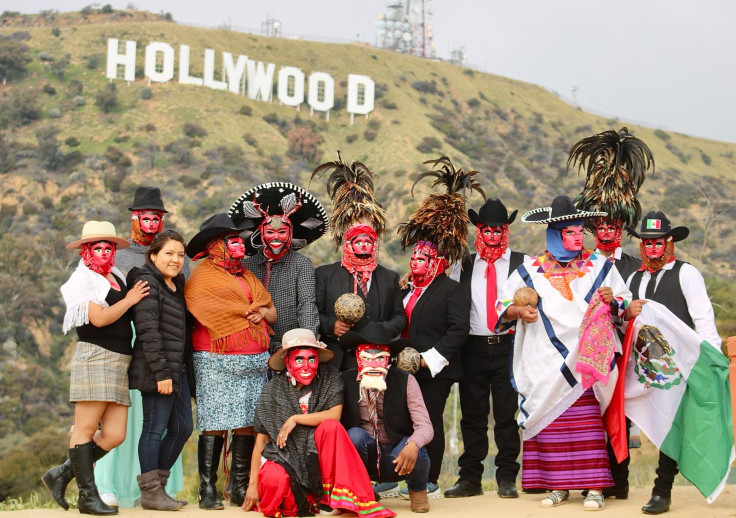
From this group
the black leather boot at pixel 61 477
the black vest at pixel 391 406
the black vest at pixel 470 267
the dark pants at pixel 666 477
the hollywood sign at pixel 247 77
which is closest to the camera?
the black leather boot at pixel 61 477

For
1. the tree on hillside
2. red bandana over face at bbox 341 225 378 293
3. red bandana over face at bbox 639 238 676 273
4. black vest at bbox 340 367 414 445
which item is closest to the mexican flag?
red bandana over face at bbox 639 238 676 273

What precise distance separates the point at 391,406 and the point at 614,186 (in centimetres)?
308

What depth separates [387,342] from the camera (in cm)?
738

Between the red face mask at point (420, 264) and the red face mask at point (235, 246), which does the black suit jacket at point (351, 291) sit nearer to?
the red face mask at point (420, 264)

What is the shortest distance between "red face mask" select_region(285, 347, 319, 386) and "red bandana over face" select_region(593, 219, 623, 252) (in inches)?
122

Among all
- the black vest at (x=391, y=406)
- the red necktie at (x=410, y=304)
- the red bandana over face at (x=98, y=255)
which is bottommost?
the black vest at (x=391, y=406)

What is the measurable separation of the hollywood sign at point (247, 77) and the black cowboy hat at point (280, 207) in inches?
2315

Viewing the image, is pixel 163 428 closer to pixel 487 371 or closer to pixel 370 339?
pixel 370 339

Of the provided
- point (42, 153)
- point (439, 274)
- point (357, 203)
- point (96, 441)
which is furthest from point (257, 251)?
point (42, 153)

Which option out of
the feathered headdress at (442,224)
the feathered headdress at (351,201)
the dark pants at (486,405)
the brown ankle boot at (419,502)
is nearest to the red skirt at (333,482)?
the brown ankle boot at (419,502)

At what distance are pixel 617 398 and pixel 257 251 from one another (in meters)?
3.24

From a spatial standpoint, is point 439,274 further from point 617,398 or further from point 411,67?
point 411,67

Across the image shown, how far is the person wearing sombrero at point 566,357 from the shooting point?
745 centimetres

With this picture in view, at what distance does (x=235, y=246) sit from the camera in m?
7.62
